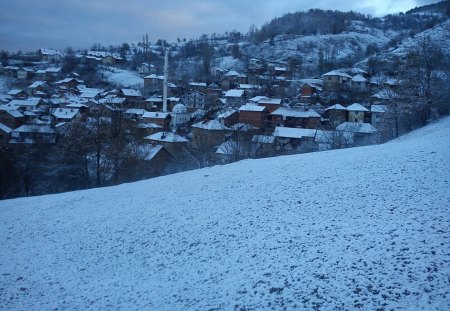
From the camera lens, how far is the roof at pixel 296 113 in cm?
4523

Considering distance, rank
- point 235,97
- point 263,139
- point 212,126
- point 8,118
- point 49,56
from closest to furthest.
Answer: point 263,139 → point 212,126 → point 8,118 → point 235,97 → point 49,56

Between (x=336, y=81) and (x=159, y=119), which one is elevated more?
(x=336, y=81)

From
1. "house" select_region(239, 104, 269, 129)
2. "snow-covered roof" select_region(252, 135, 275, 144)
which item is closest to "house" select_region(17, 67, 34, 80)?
"house" select_region(239, 104, 269, 129)

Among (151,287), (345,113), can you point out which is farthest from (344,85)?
(151,287)

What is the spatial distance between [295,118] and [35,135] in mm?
29355

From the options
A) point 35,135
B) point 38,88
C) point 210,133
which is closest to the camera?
point 35,135

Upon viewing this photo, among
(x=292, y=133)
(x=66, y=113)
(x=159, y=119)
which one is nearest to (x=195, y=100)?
(x=159, y=119)

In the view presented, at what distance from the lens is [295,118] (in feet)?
150

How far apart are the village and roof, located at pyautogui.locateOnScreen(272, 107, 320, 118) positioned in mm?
61

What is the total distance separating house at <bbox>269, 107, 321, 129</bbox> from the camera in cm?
4491

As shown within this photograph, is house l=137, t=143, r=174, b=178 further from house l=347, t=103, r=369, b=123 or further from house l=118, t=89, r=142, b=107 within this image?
house l=118, t=89, r=142, b=107

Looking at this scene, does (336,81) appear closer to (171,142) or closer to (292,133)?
(292,133)

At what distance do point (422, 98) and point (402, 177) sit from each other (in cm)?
1573

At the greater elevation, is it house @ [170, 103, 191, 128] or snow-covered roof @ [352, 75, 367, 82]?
snow-covered roof @ [352, 75, 367, 82]
